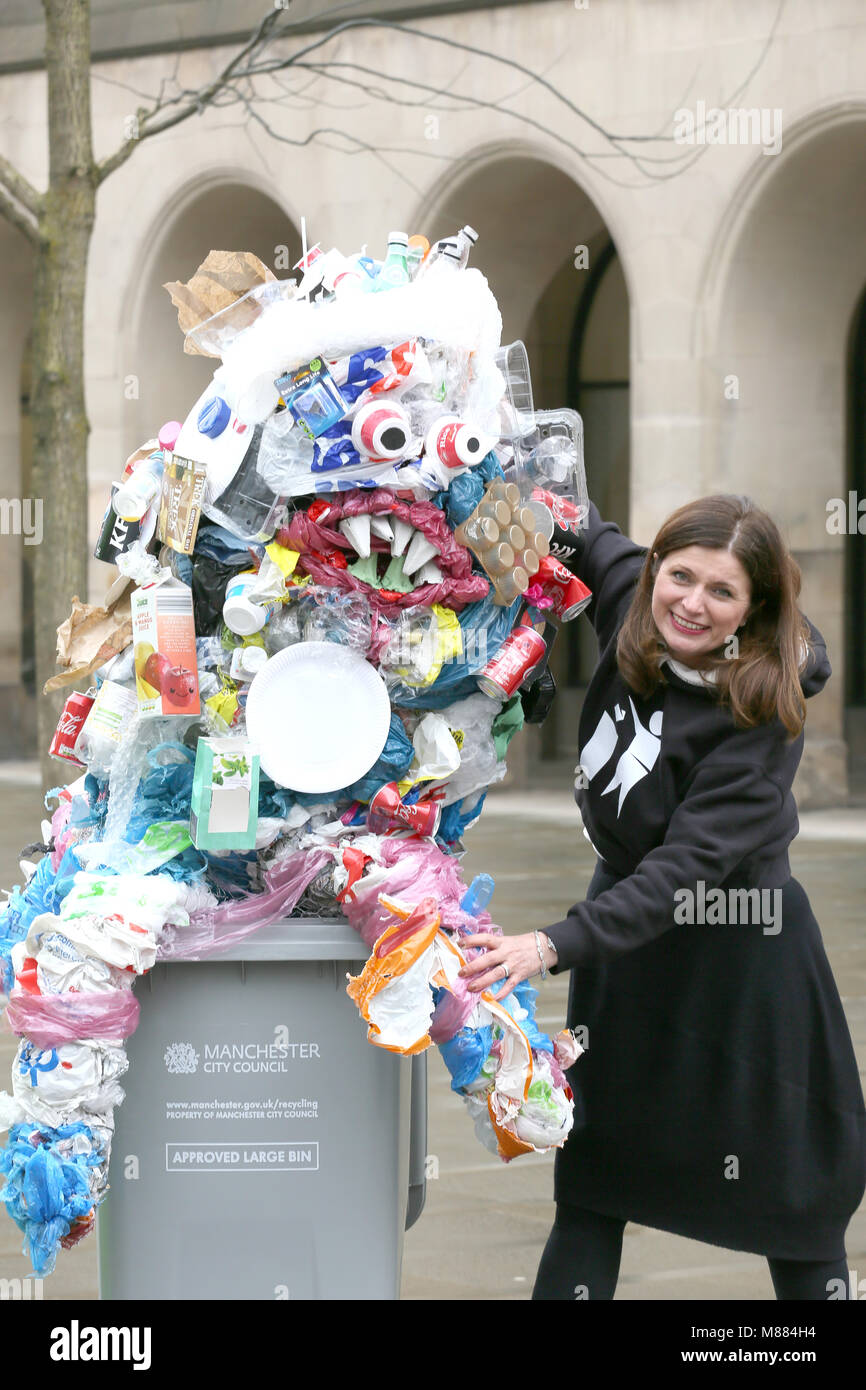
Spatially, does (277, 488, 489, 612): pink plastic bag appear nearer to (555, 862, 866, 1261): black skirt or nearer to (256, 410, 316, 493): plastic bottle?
(256, 410, 316, 493): plastic bottle

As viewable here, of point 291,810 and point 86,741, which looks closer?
point 291,810

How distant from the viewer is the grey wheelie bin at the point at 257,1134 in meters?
3.05

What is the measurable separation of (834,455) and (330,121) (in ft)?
12.3

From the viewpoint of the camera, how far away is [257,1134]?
120 inches

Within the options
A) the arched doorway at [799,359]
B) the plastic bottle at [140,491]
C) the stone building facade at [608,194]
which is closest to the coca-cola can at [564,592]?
the plastic bottle at [140,491]

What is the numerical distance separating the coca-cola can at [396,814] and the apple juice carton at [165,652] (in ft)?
1.09

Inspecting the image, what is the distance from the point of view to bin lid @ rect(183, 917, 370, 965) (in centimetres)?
305

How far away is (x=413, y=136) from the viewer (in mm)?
11664

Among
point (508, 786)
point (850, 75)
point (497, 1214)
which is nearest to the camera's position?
point (497, 1214)

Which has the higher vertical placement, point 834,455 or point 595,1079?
point 834,455

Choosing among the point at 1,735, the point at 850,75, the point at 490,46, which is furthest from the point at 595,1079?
the point at 1,735

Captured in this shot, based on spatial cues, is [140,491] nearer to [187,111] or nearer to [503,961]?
[503,961]

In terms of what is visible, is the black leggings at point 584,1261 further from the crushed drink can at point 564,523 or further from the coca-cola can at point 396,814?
the crushed drink can at point 564,523

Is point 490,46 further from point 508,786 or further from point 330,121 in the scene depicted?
point 508,786
